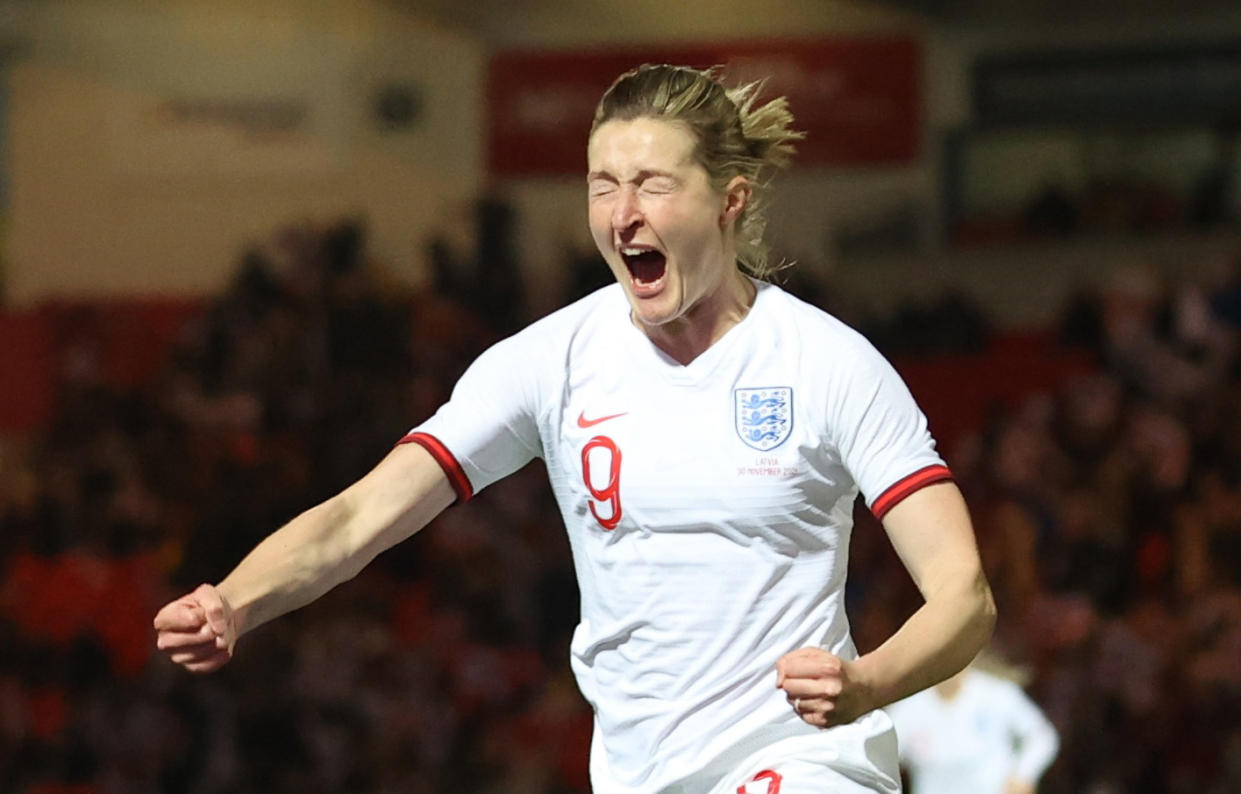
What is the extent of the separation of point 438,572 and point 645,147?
6505mm

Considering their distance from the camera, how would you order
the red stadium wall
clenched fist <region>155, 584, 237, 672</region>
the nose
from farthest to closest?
the red stadium wall → the nose → clenched fist <region>155, 584, 237, 672</region>

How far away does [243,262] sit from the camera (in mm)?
11031

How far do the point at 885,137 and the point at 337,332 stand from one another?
10.5ft

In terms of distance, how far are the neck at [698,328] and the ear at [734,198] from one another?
0.10 m

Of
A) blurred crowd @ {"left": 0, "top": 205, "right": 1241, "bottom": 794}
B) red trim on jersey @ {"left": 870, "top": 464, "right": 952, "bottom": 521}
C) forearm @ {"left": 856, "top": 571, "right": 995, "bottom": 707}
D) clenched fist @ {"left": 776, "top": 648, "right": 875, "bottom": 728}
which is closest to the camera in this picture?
clenched fist @ {"left": 776, "top": 648, "right": 875, "bottom": 728}

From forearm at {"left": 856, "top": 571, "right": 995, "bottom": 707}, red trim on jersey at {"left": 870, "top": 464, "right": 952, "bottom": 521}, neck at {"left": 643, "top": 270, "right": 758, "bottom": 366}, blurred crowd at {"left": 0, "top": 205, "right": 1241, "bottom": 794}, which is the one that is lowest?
blurred crowd at {"left": 0, "top": 205, "right": 1241, "bottom": 794}

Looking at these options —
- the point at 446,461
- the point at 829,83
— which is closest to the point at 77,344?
the point at 829,83

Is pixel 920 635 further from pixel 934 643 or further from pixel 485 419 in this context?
pixel 485 419

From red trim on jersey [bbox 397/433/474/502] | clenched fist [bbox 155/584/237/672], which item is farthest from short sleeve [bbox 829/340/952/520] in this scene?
clenched fist [bbox 155/584/237/672]

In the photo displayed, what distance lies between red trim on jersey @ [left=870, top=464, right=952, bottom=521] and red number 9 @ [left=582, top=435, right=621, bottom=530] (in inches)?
15.6

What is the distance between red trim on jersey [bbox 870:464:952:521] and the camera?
2828 mm

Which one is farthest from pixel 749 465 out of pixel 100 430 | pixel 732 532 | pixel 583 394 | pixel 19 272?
pixel 19 272

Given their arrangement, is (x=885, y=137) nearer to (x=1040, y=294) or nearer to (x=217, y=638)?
(x=1040, y=294)

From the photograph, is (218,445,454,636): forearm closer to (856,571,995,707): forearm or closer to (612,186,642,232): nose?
(612,186,642,232): nose
